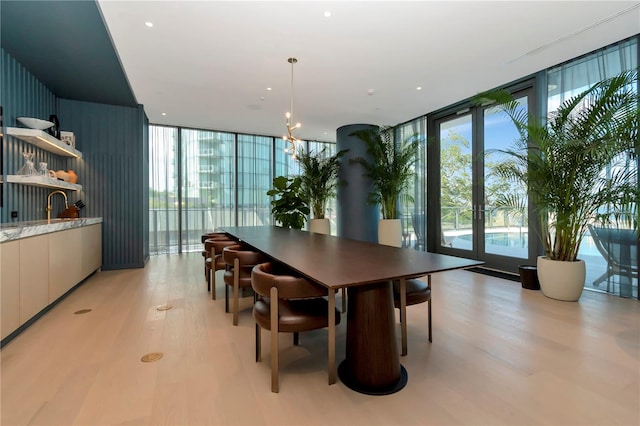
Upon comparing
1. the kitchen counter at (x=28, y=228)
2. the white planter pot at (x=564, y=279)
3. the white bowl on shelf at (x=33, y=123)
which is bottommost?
the white planter pot at (x=564, y=279)

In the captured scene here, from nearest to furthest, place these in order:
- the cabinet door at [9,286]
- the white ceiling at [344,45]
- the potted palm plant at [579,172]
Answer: the cabinet door at [9,286] → the white ceiling at [344,45] → the potted palm plant at [579,172]

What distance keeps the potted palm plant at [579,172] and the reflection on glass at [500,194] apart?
2.79 ft

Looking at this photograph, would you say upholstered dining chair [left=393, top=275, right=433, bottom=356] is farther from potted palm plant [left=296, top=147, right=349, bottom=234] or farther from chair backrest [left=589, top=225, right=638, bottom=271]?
potted palm plant [left=296, top=147, right=349, bottom=234]

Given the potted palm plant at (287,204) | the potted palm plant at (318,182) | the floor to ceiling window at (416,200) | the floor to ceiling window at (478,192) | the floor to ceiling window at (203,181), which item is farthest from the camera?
the potted palm plant at (318,182)

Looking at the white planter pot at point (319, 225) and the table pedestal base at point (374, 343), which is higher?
the white planter pot at point (319, 225)

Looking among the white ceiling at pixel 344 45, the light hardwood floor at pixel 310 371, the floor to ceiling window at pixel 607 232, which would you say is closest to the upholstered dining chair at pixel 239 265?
the light hardwood floor at pixel 310 371

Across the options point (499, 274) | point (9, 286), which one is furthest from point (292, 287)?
point (499, 274)

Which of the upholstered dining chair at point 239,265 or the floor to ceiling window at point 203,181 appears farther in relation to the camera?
the floor to ceiling window at point 203,181

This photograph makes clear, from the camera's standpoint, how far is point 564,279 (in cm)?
342

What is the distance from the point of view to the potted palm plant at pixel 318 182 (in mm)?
7027

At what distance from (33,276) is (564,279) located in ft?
18.2

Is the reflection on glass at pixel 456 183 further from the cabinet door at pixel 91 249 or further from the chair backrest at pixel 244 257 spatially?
the cabinet door at pixel 91 249

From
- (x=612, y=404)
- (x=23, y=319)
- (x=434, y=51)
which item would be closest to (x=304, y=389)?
(x=612, y=404)

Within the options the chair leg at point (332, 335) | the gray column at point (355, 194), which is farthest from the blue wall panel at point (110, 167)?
the chair leg at point (332, 335)
